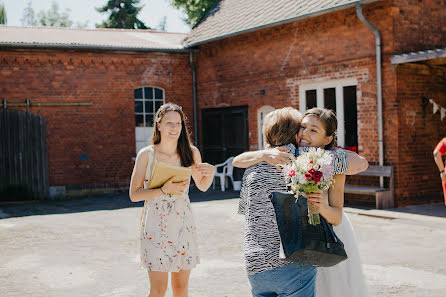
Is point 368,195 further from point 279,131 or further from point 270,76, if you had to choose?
point 279,131

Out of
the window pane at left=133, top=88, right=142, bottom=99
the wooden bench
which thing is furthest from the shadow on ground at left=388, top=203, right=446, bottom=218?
the window pane at left=133, top=88, right=142, bottom=99

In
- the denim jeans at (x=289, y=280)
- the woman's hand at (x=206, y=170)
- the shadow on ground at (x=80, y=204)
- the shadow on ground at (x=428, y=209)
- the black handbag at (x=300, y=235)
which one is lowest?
the shadow on ground at (x=80, y=204)

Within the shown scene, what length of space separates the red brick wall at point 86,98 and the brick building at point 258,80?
0.03 m

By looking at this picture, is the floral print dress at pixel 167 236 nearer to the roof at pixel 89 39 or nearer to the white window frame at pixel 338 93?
the white window frame at pixel 338 93

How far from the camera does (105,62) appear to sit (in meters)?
16.6

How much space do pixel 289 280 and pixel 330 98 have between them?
10625 mm

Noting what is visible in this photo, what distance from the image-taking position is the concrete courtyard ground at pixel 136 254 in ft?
20.0

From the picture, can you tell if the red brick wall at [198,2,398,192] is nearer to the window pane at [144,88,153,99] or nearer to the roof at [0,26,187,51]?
the window pane at [144,88,153,99]

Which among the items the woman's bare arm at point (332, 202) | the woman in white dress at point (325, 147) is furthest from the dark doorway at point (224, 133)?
the woman's bare arm at point (332, 202)

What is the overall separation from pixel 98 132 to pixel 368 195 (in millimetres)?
8513

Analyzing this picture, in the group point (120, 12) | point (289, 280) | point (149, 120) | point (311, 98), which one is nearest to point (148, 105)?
point (149, 120)

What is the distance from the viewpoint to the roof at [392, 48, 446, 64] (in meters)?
10.5

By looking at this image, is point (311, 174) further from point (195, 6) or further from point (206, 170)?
point (195, 6)

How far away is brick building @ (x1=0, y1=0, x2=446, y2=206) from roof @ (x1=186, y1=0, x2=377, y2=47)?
6 centimetres
